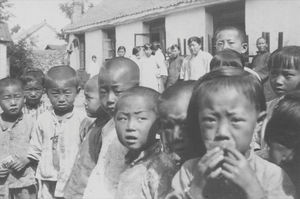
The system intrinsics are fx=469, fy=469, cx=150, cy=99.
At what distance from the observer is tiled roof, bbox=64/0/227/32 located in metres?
16.4

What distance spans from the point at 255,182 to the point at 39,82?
11.8 feet

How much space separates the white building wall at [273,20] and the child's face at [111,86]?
9.83m

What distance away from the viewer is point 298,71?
10.4ft

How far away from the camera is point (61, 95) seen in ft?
12.6

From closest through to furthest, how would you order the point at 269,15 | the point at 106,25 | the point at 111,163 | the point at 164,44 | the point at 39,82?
the point at 111,163 → the point at 39,82 → the point at 269,15 → the point at 164,44 → the point at 106,25

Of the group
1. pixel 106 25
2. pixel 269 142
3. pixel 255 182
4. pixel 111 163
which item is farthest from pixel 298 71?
pixel 106 25

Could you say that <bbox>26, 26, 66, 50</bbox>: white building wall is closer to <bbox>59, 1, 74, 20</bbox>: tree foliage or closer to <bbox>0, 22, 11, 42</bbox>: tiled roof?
<bbox>59, 1, 74, 20</bbox>: tree foliage

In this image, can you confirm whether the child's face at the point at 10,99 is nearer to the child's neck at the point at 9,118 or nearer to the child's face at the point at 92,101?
the child's neck at the point at 9,118

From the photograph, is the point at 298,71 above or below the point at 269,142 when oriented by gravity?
above

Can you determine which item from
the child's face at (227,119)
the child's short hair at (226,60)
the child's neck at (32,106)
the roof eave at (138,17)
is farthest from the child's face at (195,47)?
the child's face at (227,119)

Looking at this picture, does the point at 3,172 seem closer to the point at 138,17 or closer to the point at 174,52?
the point at 174,52

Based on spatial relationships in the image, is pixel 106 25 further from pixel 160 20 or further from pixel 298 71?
pixel 298 71

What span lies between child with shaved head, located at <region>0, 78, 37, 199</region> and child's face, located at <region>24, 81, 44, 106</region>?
0.49m

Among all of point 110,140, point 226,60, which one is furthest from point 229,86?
point 226,60
